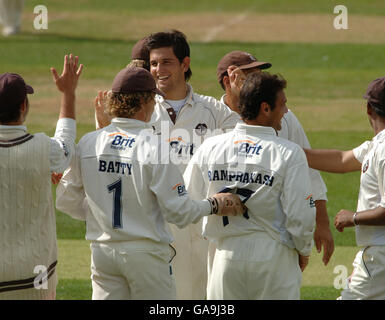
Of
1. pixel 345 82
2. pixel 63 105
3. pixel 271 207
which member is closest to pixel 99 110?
pixel 63 105

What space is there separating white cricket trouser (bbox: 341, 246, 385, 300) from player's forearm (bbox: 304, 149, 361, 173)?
866 mm

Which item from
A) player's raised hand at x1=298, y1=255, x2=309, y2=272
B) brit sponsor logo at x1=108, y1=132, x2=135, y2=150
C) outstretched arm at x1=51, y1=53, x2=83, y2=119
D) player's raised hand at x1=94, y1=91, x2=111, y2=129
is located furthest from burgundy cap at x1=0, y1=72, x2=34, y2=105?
player's raised hand at x1=298, y1=255, x2=309, y2=272

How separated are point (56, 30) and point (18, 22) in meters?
1.54

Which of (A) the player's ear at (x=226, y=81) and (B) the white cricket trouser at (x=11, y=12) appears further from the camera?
(B) the white cricket trouser at (x=11, y=12)

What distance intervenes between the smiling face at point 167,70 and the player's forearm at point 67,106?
1.28 meters

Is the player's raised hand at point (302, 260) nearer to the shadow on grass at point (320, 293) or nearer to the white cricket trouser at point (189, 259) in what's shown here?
the white cricket trouser at point (189, 259)

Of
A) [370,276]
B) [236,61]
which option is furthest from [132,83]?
[370,276]

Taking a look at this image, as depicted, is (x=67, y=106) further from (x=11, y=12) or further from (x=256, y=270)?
(x=11, y=12)

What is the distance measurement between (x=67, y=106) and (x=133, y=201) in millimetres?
795

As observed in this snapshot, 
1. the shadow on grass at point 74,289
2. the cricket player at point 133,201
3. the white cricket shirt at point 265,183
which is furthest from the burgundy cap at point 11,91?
the shadow on grass at point 74,289

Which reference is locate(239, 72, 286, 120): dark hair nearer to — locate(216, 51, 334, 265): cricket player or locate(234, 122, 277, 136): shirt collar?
locate(234, 122, 277, 136): shirt collar

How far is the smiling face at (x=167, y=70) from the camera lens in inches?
260

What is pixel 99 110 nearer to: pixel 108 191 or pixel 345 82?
pixel 108 191

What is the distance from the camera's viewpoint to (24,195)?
17.0ft
